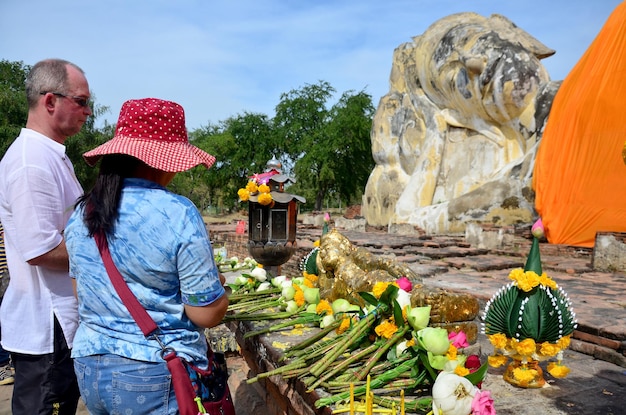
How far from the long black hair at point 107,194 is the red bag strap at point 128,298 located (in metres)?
0.07

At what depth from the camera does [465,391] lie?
1475mm

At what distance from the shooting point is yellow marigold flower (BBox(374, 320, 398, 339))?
1933 mm

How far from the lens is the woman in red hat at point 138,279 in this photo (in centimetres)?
139

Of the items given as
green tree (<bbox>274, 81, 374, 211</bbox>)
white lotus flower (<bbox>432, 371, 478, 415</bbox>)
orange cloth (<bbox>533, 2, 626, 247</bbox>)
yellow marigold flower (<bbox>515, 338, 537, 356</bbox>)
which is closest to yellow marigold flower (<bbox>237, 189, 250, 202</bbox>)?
yellow marigold flower (<bbox>515, 338, 537, 356</bbox>)

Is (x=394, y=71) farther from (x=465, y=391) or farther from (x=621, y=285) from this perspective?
(x=465, y=391)

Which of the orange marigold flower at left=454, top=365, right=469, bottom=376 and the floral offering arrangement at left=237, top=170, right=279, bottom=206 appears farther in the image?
the floral offering arrangement at left=237, top=170, right=279, bottom=206

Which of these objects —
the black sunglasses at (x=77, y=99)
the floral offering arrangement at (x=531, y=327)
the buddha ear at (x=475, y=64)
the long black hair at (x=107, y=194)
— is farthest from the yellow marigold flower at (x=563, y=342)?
the buddha ear at (x=475, y=64)

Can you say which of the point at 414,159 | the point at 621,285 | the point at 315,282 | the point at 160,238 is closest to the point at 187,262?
the point at 160,238

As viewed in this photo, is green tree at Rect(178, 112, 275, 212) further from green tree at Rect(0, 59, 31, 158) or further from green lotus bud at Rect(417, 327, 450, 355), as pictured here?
green lotus bud at Rect(417, 327, 450, 355)

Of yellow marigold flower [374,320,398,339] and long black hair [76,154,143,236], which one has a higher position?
long black hair [76,154,143,236]

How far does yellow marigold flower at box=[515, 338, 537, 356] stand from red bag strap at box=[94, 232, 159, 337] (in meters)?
1.62

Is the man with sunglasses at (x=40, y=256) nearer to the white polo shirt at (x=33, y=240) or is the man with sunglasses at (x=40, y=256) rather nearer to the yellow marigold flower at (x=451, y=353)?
the white polo shirt at (x=33, y=240)

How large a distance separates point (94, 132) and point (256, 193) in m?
18.6

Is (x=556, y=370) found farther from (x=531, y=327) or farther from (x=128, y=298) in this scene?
(x=128, y=298)
